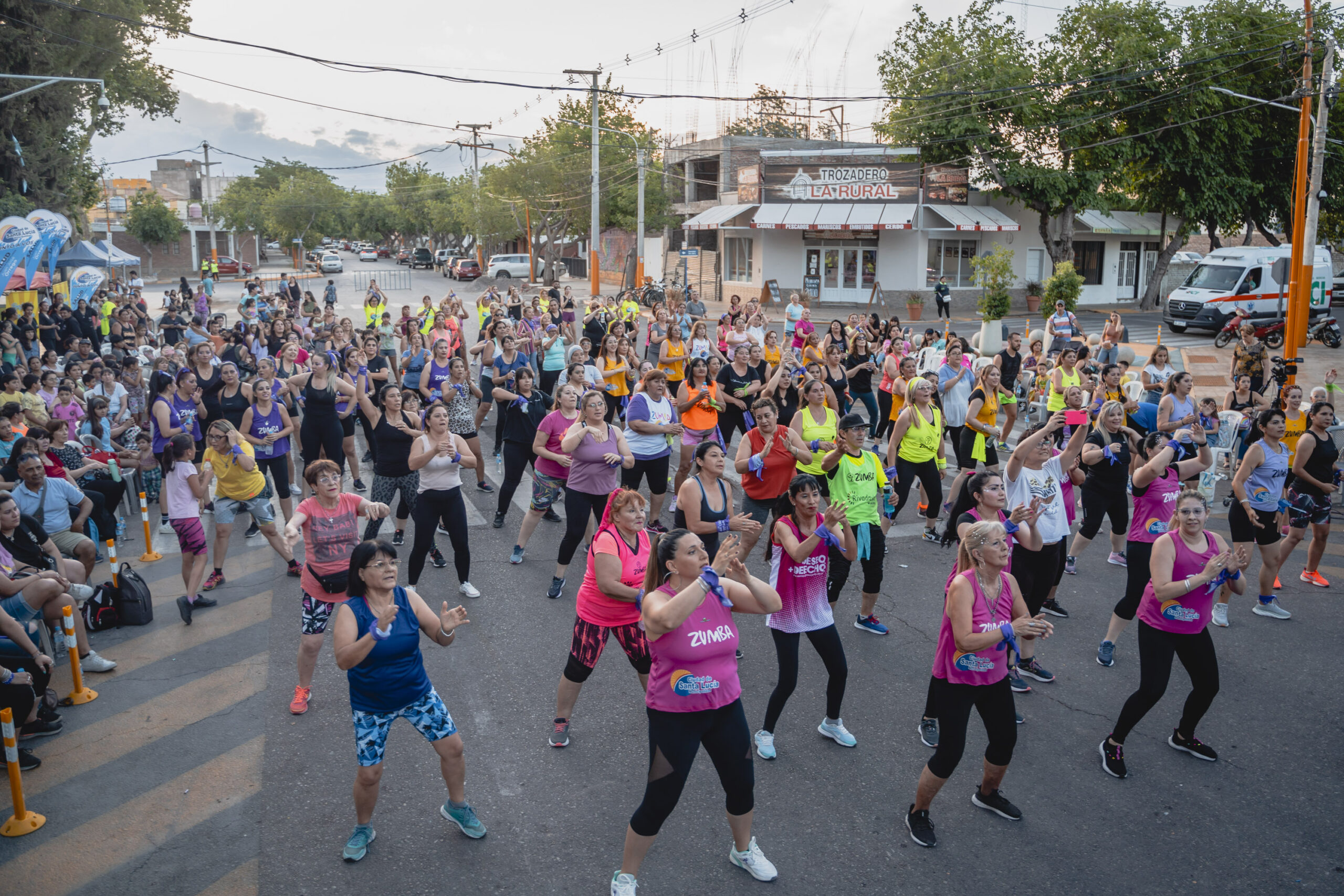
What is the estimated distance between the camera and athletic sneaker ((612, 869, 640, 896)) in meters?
4.16

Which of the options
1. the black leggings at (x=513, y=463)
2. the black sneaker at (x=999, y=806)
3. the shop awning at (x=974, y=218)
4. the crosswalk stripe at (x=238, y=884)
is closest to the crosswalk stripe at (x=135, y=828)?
the crosswalk stripe at (x=238, y=884)

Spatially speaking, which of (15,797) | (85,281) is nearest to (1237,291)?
(15,797)

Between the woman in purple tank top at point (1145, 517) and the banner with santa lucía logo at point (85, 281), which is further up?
the banner with santa lucía logo at point (85, 281)

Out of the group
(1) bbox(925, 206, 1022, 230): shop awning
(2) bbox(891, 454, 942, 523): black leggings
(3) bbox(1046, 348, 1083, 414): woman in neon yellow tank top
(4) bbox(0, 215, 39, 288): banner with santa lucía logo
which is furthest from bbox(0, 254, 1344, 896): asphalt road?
(1) bbox(925, 206, 1022, 230): shop awning

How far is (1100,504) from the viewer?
786cm

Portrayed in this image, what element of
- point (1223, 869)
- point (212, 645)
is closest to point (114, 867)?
point (212, 645)

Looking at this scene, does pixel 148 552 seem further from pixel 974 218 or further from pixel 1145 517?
pixel 974 218

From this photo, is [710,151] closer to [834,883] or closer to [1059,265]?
[1059,265]

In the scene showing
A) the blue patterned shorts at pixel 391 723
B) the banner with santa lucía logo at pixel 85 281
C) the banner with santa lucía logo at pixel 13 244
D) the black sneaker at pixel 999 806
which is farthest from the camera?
the banner with santa lucía logo at pixel 85 281

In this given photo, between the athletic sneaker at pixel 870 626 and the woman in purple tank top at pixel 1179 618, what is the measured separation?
211 centimetres

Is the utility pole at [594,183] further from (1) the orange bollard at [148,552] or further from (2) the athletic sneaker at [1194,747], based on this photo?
(2) the athletic sneaker at [1194,747]

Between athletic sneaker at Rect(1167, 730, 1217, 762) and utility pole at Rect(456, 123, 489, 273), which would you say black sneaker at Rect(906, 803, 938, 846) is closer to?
athletic sneaker at Rect(1167, 730, 1217, 762)

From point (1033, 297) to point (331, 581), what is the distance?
3501cm

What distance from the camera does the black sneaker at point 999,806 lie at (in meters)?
4.91
